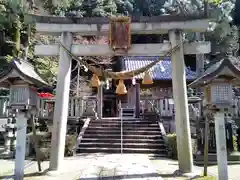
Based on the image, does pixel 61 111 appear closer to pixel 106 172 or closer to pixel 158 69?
pixel 106 172

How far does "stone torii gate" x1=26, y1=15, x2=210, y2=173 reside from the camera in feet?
27.7

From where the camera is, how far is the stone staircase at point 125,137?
41.7 feet

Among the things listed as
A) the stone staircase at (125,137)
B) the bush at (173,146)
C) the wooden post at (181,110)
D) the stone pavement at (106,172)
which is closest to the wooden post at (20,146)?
the stone pavement at (106,172)

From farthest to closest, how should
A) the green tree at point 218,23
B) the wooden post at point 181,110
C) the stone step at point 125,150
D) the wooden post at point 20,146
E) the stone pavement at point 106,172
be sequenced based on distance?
the green tree at point 218,23 < the stone step at point 125,150 < the wooden post at point 181,110 < the stone pavement at point 106,172 < the wooden post at point 20,146

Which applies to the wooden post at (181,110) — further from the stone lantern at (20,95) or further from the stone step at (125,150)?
the stone lantern at (20,95)

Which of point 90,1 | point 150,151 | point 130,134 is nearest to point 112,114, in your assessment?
point 130,134

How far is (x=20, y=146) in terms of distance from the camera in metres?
6.82

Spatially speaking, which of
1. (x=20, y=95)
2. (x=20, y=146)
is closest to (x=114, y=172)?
(x=20, y=146)

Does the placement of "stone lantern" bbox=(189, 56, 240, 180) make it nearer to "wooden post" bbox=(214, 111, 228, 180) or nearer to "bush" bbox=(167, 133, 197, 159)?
"wooden post" bbox=(214, 111, 228, 180)

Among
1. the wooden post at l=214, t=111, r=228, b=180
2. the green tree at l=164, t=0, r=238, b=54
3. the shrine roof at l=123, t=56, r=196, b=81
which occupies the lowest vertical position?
the wooden post at l=214, t=111, r=228, b=180

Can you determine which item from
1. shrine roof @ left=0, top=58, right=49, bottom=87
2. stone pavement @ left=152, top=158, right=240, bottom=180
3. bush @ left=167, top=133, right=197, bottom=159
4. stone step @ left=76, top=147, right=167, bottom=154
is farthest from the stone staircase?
shrine roof @ left=0, top=58, right=49, bottom=87

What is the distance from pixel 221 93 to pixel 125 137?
7.70 metres

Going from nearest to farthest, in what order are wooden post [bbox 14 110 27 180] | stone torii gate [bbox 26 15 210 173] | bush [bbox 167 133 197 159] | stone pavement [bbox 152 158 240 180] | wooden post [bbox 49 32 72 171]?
wooden post [bbox 14 110 27 180], stone pavement [bbox 152 158 240 180], wooden post [bbox 49 32 72 171], stone torii gate [bbox 26 15 210 173], bush [bbox 167 133 197 159]

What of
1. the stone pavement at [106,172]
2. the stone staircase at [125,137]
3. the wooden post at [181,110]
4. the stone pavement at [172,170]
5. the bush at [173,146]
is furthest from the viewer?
the stone staircase at [125,137]
